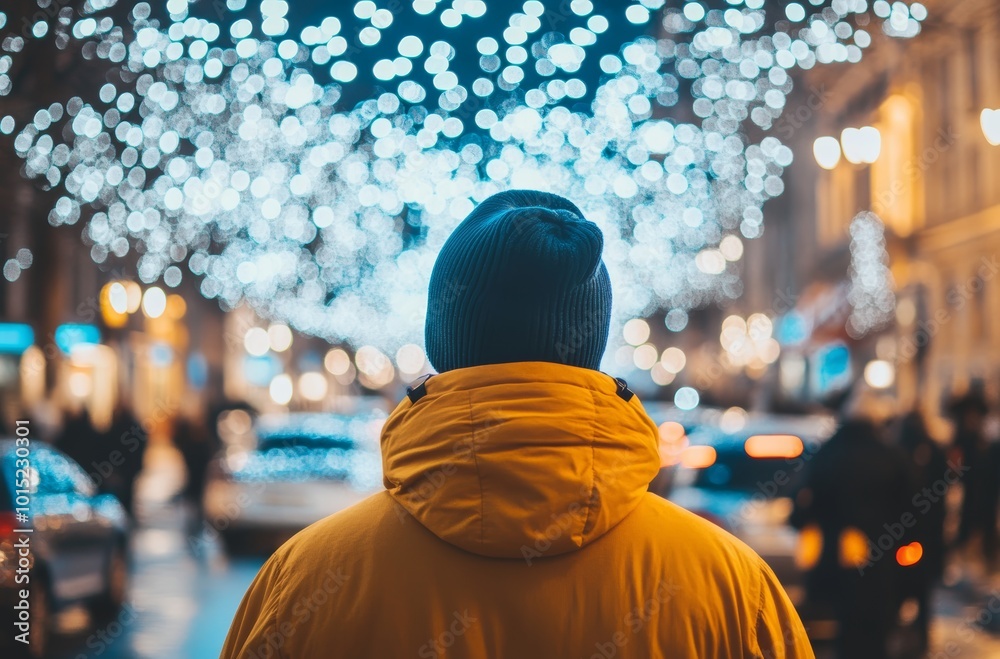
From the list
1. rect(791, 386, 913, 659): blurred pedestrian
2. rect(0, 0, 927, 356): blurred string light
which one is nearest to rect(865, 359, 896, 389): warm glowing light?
rect(0, 0, 927, 356): blurred string light

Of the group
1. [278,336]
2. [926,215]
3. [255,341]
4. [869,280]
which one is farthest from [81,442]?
[278,336]

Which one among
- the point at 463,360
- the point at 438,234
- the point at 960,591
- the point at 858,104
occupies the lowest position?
the point at 960,591

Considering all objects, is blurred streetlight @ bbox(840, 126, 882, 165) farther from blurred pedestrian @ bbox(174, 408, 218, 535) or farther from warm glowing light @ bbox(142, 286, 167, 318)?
warm glowing light @ bbox(142, 286, 167, 318)

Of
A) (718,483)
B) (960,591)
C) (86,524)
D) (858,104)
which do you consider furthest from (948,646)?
(858,104)

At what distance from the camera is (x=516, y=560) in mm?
1653

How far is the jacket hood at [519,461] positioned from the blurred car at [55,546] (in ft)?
23.3

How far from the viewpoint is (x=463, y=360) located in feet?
5.90

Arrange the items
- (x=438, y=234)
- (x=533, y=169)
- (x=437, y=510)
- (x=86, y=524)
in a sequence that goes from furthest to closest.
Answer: (x=438, y=234)
(x=533, y=169)
(x=86, y=524)
(x=437, y=510)

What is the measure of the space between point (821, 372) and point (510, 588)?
30.4 metres

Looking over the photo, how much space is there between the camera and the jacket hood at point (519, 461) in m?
1.63

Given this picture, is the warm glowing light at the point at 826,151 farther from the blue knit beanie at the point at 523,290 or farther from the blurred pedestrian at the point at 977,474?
the blue knit beanie at the point at 523,290

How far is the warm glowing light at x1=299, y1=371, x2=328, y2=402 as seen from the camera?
2736 inches

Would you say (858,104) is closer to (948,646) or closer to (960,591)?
(960,591)

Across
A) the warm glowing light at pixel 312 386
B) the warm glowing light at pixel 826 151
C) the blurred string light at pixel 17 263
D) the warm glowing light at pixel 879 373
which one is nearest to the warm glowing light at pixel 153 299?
the blurred string light at pixel 17 263
